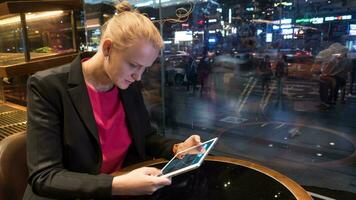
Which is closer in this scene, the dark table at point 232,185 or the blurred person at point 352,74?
the dark table at point 232,185

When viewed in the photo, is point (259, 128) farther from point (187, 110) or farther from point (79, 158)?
point (79, 158)

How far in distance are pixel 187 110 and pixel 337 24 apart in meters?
2.84

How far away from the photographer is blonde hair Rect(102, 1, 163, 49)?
110 centimetres

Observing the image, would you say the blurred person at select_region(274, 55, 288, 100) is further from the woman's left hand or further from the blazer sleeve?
the blazer sleeve

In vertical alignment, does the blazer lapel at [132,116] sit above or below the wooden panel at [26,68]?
below

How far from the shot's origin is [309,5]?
4.34 meters

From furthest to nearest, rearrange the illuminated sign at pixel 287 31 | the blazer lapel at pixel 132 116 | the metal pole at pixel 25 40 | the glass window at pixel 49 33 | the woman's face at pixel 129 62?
1. the illuminated sign at pixel 287 31
2. the glass window at pixel 49 33
3. the metal pole at pixel 25 40
4. the blazer lapel at pixel 132 116
5. the woman's face at pixel 129 62

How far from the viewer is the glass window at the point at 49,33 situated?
7.85 feet

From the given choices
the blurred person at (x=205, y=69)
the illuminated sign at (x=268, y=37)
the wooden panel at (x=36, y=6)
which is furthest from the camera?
the blurred person at (x=205, y=69)

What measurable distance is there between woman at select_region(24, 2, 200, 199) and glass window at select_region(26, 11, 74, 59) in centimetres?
130

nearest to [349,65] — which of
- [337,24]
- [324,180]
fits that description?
[337,24]

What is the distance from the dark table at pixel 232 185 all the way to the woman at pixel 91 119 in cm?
16

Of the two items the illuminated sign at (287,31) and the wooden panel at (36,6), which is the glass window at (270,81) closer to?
the illuminated sign at (287,31)

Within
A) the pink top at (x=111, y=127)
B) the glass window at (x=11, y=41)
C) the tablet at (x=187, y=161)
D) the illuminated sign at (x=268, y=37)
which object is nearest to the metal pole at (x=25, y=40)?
the glass window at (x=11, y=41)
